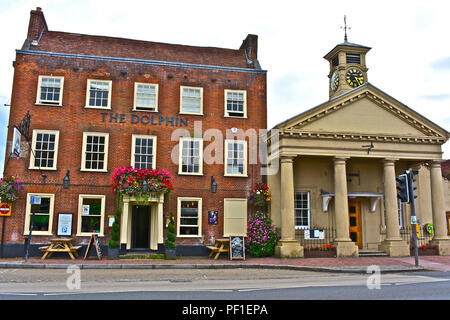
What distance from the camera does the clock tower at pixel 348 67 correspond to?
26609 mm

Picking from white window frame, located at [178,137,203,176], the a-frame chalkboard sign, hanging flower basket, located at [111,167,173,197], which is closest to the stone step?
white window frame, located at [178,137,203,176]

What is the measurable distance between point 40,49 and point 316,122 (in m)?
14.6

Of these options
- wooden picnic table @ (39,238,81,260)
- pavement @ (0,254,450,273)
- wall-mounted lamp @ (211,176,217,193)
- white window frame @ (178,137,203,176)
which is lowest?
pavement @ (0,254,450,273)

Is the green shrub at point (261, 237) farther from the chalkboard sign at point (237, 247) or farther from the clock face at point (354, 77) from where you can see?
the clock face at point (354, 77)

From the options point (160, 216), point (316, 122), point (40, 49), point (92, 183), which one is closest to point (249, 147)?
point (316, 122)

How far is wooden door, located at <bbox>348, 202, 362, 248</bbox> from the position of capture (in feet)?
75.2

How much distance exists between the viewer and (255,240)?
20.6 meters

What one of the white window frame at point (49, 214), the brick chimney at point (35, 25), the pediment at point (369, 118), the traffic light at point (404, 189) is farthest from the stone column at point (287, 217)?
the brick chimney at point (35, 25)

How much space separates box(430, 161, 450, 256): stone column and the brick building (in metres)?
9.23

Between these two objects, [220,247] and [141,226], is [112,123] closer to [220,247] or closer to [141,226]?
[141,226]

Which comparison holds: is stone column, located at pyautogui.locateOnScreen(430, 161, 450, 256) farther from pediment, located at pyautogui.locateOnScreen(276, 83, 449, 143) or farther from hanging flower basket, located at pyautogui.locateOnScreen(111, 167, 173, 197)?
hanging flower basket, located at pyautogui.locateOnScreen(111, 167, 173, 197)

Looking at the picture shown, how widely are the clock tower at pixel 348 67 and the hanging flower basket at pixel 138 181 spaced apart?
44.2ft

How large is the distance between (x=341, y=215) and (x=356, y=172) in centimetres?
378
